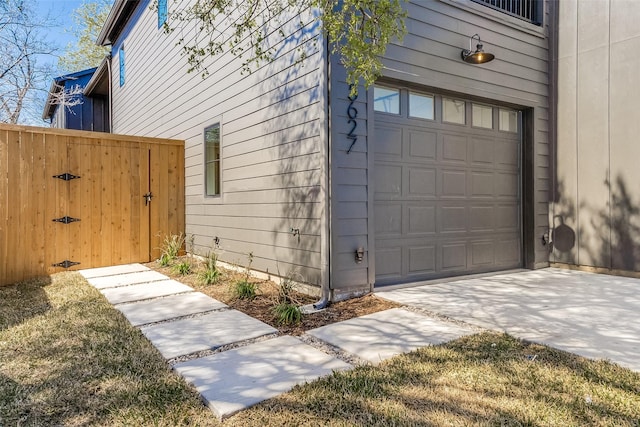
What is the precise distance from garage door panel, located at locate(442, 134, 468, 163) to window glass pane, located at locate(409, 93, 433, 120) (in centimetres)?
36

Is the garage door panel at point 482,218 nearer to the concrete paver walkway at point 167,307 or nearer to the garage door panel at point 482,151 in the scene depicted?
Result: the garage door panel at point 482,151

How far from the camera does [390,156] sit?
4.32 metres

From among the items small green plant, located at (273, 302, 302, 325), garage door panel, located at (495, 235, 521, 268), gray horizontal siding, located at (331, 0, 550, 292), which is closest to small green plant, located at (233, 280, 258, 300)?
small green plant, located at (273, 302, 302, 325)

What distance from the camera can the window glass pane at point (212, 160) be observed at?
19.7ft

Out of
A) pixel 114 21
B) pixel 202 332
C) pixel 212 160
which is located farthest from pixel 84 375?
pixel 114 21

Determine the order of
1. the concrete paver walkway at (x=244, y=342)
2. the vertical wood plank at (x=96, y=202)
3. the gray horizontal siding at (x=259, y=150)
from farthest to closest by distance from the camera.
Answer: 1. the vertical wood plank at (x=96, y=202)
2. the gray horizontal siding at (x=259, y=150)
3. the concrete paver walkway at (x=244, y=342)

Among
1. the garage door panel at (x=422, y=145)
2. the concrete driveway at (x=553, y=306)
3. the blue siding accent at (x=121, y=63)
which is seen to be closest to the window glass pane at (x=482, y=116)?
the garage door panel at (x=422, y=145)

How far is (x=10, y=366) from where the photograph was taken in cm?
238

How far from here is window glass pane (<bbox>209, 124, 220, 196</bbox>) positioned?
6020 mm

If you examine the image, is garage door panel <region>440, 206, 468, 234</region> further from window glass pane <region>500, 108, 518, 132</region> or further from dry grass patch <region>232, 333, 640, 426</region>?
dry grass patch <region>232, 333, 640, 426</region>

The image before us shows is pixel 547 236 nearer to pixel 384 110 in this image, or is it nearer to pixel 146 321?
pixel 384 110

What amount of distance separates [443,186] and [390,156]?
896mm

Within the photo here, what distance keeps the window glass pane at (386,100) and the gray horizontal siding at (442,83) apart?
0.16 m

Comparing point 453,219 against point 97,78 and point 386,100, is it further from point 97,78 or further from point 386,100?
point 97,78
